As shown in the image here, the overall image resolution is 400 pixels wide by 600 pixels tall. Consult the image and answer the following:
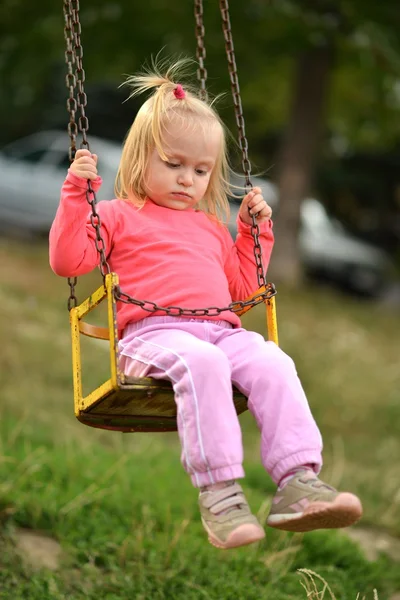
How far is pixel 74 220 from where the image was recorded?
3.20m

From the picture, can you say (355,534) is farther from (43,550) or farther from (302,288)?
(302,288)

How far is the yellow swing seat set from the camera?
2957 millimetres

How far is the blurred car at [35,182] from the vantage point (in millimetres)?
12477

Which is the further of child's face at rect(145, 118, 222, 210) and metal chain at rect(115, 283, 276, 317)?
child's face at rect(145, 118, 222, 210)

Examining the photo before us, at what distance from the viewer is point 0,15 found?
9688 millimetres

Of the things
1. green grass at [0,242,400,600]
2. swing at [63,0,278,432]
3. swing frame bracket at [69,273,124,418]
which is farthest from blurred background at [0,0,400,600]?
swing frame bracket at [69,273,124,418]

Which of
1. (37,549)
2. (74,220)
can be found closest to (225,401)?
(74,220)

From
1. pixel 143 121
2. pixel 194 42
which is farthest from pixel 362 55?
pixel 143 121

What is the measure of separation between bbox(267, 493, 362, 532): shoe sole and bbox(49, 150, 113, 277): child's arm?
43.7 inches

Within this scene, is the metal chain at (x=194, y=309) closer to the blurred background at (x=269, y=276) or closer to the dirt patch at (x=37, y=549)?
the blurred background at (x=269, y=276)

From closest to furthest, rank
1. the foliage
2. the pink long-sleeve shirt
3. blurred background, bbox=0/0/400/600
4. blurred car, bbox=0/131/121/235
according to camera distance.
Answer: the pink long-sleeve shirt < blurred background, bbox=0/0/400/600 < the foliage < blurred car, bbox=0/131/121/235

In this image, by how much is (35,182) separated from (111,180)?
3.83 ft

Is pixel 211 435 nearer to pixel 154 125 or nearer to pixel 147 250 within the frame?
pixel 147 250

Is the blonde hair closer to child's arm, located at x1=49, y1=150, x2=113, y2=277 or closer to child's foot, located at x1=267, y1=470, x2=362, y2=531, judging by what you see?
child's arm, located at x1=49, y1=150, x2=113, y2=277
